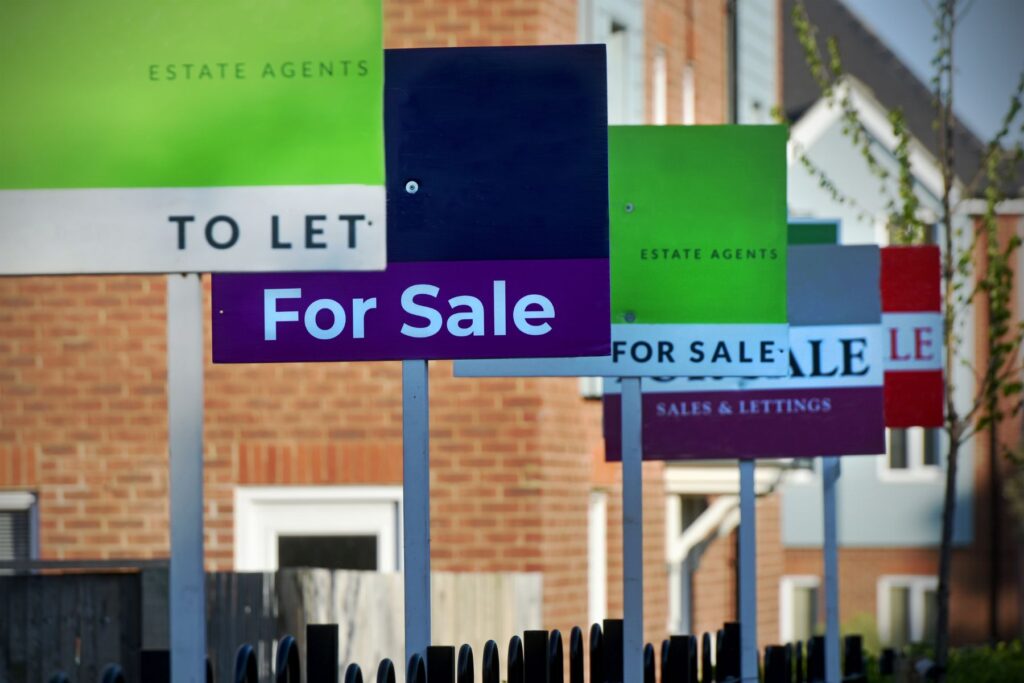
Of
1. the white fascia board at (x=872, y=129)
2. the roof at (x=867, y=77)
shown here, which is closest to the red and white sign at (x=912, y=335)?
the white fascia board at (x=872, y=129)

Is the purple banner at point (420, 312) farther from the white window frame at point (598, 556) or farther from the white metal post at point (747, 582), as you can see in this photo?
the white window frame at point (598, 556)

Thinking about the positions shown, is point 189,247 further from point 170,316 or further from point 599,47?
point 599,47

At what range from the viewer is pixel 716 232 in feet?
29.7

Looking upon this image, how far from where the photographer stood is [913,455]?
3538cm

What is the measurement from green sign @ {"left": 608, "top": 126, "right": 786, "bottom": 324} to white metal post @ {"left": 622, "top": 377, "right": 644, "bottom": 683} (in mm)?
367

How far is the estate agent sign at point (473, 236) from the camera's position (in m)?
6.49

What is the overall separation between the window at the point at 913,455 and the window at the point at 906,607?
1.66 meters

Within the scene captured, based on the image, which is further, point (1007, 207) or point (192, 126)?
point (1007, 207)

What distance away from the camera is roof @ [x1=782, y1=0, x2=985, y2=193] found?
36.5 metres

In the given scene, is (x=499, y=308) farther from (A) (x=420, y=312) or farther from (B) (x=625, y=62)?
(B) (x=625, y=62)

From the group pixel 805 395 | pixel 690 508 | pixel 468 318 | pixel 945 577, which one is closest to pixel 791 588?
pixel 690 508

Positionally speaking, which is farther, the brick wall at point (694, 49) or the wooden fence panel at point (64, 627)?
the brick wall at point (694, 49)

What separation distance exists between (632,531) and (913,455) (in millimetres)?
27162

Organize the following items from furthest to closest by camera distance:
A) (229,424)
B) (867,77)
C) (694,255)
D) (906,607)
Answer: (867,77), (906,607), (229,424), (694,255)
